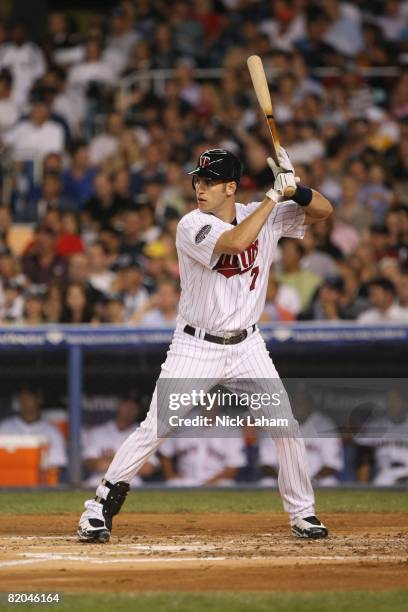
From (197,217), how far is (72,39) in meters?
9.12

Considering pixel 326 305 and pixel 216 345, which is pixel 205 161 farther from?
pixel 326 305

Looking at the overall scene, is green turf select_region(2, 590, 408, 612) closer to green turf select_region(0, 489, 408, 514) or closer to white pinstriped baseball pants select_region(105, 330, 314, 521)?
white pinstriped baseball pants select_region(105, 330, 314, 521)

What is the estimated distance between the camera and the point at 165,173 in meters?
11.9

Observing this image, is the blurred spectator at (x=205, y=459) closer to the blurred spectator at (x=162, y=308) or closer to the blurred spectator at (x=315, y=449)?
the blurred spectator at (x=315, y=449)

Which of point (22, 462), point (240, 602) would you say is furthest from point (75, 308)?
point (240, 602)

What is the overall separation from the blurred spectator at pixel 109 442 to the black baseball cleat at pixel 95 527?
3.21 meters

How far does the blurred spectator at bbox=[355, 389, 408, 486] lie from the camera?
28.5 ft

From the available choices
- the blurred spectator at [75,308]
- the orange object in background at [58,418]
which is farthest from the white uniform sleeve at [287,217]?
the blurred spectator at [75,308]

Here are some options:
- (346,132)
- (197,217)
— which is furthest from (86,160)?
(197,217)

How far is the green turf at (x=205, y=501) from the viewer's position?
7305 millimetres

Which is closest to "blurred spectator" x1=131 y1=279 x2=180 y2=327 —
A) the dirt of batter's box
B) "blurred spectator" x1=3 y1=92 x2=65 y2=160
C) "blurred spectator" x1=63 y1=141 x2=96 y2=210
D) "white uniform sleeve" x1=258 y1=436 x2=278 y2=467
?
"white uniform sleeve" x1=258 y1=436 x2=278 y2=467

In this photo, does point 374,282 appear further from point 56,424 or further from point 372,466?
point 56,424

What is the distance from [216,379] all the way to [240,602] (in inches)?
64.9

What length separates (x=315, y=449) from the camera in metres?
8.77
